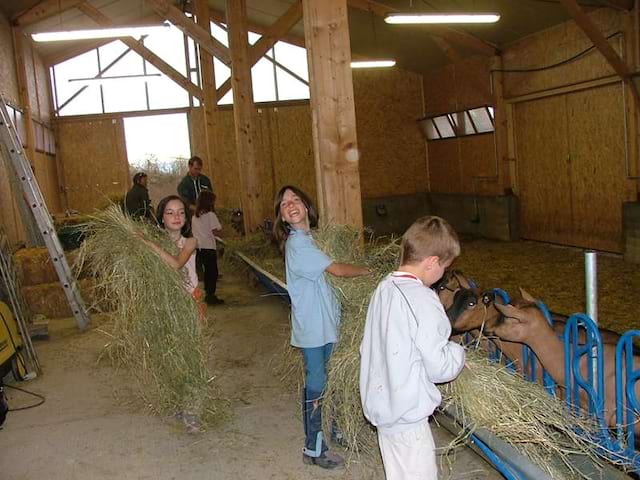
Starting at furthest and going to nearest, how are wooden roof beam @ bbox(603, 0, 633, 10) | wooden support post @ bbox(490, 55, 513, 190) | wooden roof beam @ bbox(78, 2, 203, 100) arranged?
wooden roof beam @ bbox(78, 2, 203, 100) → wooden support post @ bbox(490, 55, 513, 190) → wooden roof beam @ bbox(603, 0, 633, 10)

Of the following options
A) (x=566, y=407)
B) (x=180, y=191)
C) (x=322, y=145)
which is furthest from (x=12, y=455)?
(x=180, y=191)

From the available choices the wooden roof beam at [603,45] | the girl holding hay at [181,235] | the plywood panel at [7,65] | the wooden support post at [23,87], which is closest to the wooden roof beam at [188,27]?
the plywood panel at [7,65]

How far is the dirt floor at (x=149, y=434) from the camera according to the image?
3.41 m

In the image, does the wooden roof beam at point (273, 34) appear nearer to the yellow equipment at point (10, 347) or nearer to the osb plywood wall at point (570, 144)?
the osb plywood wall at point (570, 144)

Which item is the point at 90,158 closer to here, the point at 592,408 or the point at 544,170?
the point at 544,170

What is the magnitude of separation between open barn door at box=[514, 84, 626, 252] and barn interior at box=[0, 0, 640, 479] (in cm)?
3

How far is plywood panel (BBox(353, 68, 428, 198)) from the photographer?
53.4 ft

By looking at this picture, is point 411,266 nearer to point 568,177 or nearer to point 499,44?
point 568,177

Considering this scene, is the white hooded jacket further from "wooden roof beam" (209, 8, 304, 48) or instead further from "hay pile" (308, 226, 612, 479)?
"wooden roof beam" (209, 8, 304, 48)

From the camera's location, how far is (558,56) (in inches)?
413

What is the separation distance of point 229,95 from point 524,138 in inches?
302

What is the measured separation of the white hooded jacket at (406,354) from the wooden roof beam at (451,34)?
32.1 feet

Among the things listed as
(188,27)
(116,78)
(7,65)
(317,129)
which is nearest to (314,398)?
(317,129)

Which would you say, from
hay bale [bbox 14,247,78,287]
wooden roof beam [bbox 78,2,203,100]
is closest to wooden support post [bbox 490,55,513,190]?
wooden roof beam [bbox 78,2,203,100]
